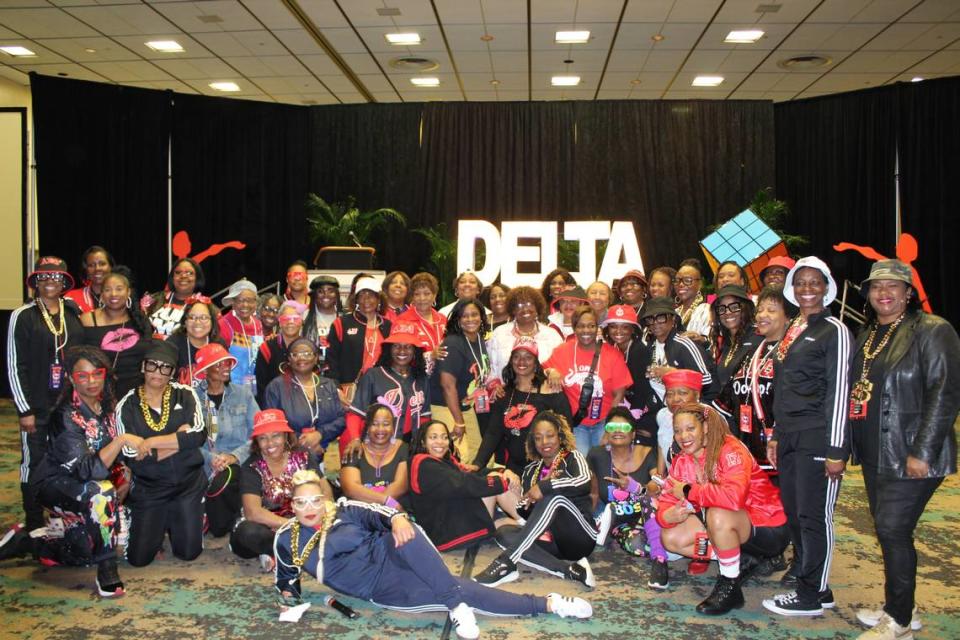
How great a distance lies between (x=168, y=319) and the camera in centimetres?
518

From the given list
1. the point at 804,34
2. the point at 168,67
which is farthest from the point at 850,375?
the point at 168,67

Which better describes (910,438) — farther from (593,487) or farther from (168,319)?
(168,319)

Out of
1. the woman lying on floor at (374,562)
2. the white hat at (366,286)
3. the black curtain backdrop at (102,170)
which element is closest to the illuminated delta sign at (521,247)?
the white hat at (366,286)

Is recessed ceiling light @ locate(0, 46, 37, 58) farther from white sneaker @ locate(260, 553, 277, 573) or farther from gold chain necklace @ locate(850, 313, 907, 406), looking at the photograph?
gold chain necklace @ locate(850, 313, 907, 406)

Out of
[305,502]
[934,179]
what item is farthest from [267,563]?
[934,179]

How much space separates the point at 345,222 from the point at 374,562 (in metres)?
8.61

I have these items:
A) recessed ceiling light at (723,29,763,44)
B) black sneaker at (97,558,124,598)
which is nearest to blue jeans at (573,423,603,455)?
black sneaker at (97,558,124,598)

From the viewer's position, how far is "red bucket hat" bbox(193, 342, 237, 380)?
438 centimetres

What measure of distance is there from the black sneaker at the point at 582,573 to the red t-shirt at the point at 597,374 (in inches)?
37.7

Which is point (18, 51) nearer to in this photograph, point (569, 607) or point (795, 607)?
point (569, 607)

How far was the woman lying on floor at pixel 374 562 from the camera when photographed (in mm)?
3199

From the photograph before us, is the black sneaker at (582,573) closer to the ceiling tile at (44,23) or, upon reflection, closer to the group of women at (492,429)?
the group of women at (492,429)

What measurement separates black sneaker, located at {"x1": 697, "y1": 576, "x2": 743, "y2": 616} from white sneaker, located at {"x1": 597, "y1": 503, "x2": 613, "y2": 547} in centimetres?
82

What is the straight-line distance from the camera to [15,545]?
3916mm
